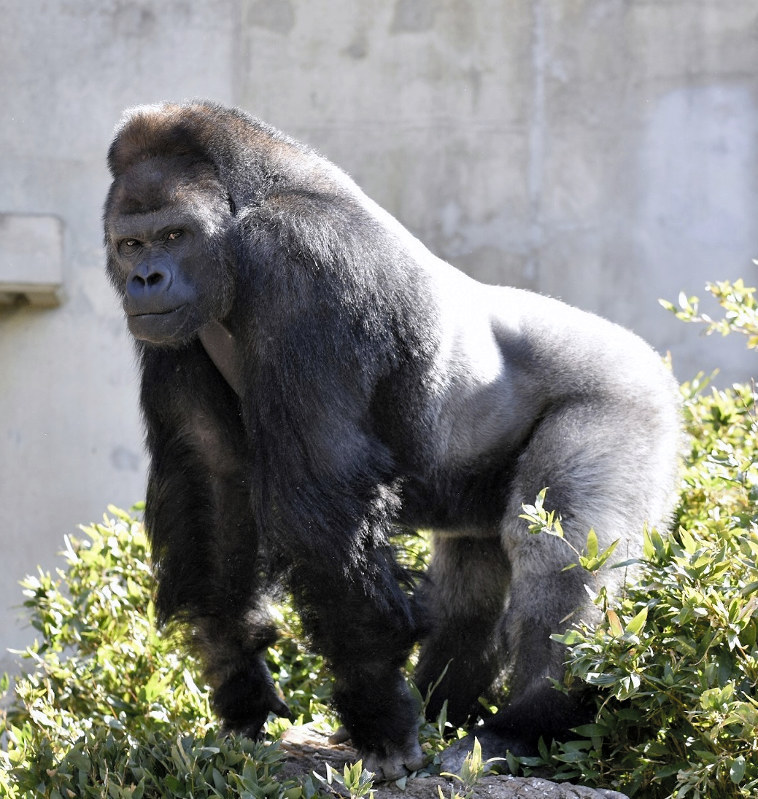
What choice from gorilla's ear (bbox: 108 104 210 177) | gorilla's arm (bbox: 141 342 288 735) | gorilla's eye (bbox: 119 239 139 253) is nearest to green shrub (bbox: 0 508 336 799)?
gorilla's arm (bbox: 141 342 288 735)

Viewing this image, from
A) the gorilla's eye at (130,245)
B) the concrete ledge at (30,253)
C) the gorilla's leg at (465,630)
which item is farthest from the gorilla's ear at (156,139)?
the concrete ledge at (30,253)

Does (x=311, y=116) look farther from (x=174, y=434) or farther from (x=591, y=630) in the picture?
(x=591, y=630)

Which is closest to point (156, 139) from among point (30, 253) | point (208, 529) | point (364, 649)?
point (208, 529)

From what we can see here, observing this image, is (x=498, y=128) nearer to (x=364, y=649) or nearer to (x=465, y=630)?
(x=465, y=630)

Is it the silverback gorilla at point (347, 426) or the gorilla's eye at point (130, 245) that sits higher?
the gorilla's eye at point (130, 245)

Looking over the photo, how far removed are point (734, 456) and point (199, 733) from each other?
1906 mm

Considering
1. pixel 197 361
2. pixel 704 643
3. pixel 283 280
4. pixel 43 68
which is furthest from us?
pixel 43 68

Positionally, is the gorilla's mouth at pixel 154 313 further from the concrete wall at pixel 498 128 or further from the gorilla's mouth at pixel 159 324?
the concrete wall at pixel 498 128

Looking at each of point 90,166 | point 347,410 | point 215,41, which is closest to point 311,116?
point 215,41

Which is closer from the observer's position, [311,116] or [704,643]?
[704,643]

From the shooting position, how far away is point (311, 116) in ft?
23.0

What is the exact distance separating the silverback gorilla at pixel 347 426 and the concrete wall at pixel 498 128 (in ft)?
10.8

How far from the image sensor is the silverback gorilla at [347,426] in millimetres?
3086

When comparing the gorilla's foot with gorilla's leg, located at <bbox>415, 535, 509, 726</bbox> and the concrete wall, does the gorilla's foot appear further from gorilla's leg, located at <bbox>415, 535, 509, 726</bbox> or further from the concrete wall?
the concrete wall
